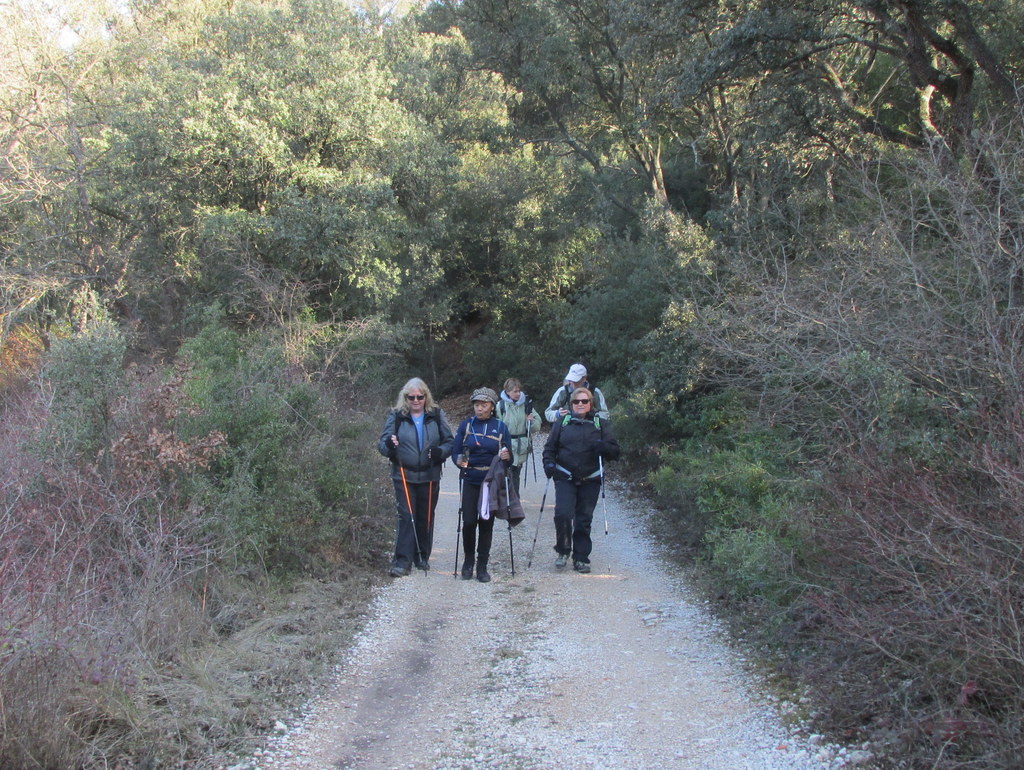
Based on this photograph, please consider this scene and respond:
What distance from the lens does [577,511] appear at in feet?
28.2

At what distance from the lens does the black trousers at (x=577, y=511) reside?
8.52 meters

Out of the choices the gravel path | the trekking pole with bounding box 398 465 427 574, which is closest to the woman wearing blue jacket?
the gravel path

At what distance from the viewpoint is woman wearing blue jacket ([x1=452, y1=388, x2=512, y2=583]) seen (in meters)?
8.33

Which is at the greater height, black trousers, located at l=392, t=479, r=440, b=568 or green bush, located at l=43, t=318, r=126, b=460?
green bush, located at l=43, t=318, r=126, b=460

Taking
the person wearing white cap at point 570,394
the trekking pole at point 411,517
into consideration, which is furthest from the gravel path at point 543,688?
the person wearing white cap at point 570,394

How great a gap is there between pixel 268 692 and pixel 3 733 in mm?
1747

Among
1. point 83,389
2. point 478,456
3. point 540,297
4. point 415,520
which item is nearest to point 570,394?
point 478,456

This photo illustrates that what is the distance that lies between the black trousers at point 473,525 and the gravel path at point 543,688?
345mm

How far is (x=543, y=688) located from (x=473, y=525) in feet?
9.44

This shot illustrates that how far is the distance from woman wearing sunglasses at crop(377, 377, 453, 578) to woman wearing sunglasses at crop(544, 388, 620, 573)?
1103 mm

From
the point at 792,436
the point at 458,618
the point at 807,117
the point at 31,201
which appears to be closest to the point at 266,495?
the point at 458,618

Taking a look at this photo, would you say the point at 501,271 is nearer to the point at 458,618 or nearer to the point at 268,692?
the point at 458,618

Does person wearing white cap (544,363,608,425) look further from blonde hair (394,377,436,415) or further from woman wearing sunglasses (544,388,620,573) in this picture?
blonde hair (394,377,436,415)

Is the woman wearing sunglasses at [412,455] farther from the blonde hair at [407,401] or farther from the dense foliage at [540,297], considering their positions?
the dense foliage at [540,297]
